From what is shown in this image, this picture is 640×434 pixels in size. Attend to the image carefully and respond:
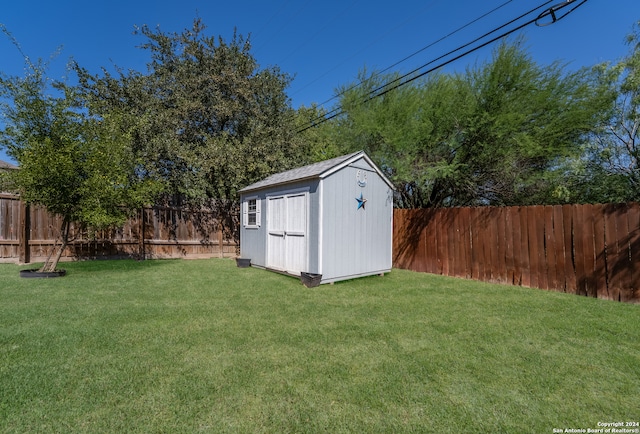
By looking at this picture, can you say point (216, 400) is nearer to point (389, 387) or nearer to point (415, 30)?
point (389, 387)

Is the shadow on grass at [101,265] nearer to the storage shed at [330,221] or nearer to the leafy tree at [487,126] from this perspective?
the storage shed at [330,221]

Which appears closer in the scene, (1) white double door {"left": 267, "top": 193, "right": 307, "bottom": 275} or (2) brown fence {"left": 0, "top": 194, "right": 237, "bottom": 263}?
(1) white double door {"left": 267, "top": 193, "right": 307, "bottom": 275}

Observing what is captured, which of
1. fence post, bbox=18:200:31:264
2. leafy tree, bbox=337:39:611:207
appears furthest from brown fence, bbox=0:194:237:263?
leafy tree, bbox=337:39:611:207

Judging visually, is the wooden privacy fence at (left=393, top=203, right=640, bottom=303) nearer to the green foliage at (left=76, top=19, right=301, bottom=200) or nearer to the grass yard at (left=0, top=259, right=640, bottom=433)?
the grass yard at (left=0, top=259, right=640, bottom=433)

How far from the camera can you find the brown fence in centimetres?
737

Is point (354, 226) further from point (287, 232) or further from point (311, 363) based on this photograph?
point (311, 363)

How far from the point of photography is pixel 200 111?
34.9ft

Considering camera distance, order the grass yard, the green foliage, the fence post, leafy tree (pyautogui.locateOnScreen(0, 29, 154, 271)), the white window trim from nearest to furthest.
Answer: the grass yard → leafy tree (pyautogui.locateOnScreen(0, 29, 154, 271)) → the fence post → the white window trim → the green foliage

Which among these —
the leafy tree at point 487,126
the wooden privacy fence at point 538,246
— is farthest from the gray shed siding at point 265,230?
the wooden privacy fence at point 538,246

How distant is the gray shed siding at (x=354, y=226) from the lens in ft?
20.0

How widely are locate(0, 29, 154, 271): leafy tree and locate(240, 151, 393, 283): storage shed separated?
320 centimetres

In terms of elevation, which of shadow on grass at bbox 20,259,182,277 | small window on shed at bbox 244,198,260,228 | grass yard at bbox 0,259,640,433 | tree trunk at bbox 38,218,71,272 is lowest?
grass yard at bbox 0,259,640,433

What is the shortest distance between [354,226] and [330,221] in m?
0.72

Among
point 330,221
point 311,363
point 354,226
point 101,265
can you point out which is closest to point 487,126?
point 354,226
